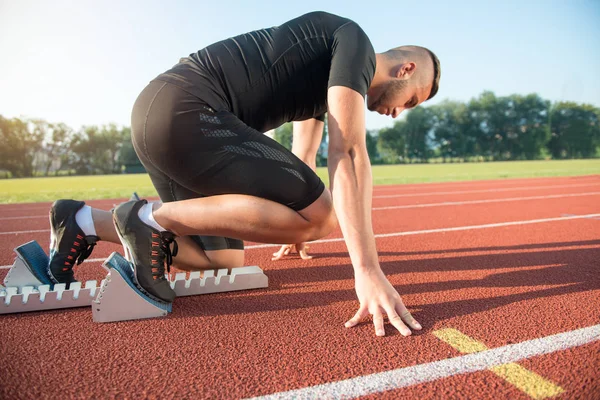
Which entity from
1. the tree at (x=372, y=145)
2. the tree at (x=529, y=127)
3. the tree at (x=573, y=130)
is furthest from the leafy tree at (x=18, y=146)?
the tree at (x=573, y=130)

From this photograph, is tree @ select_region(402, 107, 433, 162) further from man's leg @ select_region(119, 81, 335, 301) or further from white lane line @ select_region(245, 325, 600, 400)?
white lane line @ select_region(245, 325, 600, 400)

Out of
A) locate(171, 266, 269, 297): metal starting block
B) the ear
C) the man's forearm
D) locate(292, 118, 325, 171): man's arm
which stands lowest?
locate(171, 266, 269, 297): metal starting block

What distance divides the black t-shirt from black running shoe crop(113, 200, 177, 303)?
2.33 feet

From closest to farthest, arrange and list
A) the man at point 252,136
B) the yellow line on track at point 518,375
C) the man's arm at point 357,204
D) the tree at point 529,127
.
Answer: the yellow line on track at point 518,375, the man's arm at point 357,204, the man at point 252,136, the tree at point 529,127

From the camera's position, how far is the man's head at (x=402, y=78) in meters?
2.36

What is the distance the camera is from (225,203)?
219cm

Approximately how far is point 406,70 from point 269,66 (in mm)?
768

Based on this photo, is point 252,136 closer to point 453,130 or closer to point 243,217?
point 243,217

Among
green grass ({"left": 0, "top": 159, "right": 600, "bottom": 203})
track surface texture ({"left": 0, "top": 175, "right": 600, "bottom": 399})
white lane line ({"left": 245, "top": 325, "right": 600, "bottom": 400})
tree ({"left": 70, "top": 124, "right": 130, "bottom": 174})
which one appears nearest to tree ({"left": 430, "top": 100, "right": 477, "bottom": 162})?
green grass ({"left": 0, "top": 159, "right": 600, "bottom": 203})

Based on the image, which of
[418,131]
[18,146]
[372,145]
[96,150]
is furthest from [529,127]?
[18,146]

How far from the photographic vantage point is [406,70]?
2.38 meters

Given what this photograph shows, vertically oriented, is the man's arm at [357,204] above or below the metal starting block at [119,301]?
above

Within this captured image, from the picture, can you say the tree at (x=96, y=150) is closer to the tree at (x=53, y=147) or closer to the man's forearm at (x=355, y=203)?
the tree at (x=53, y=147)

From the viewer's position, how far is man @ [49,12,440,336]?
1.97 metres
